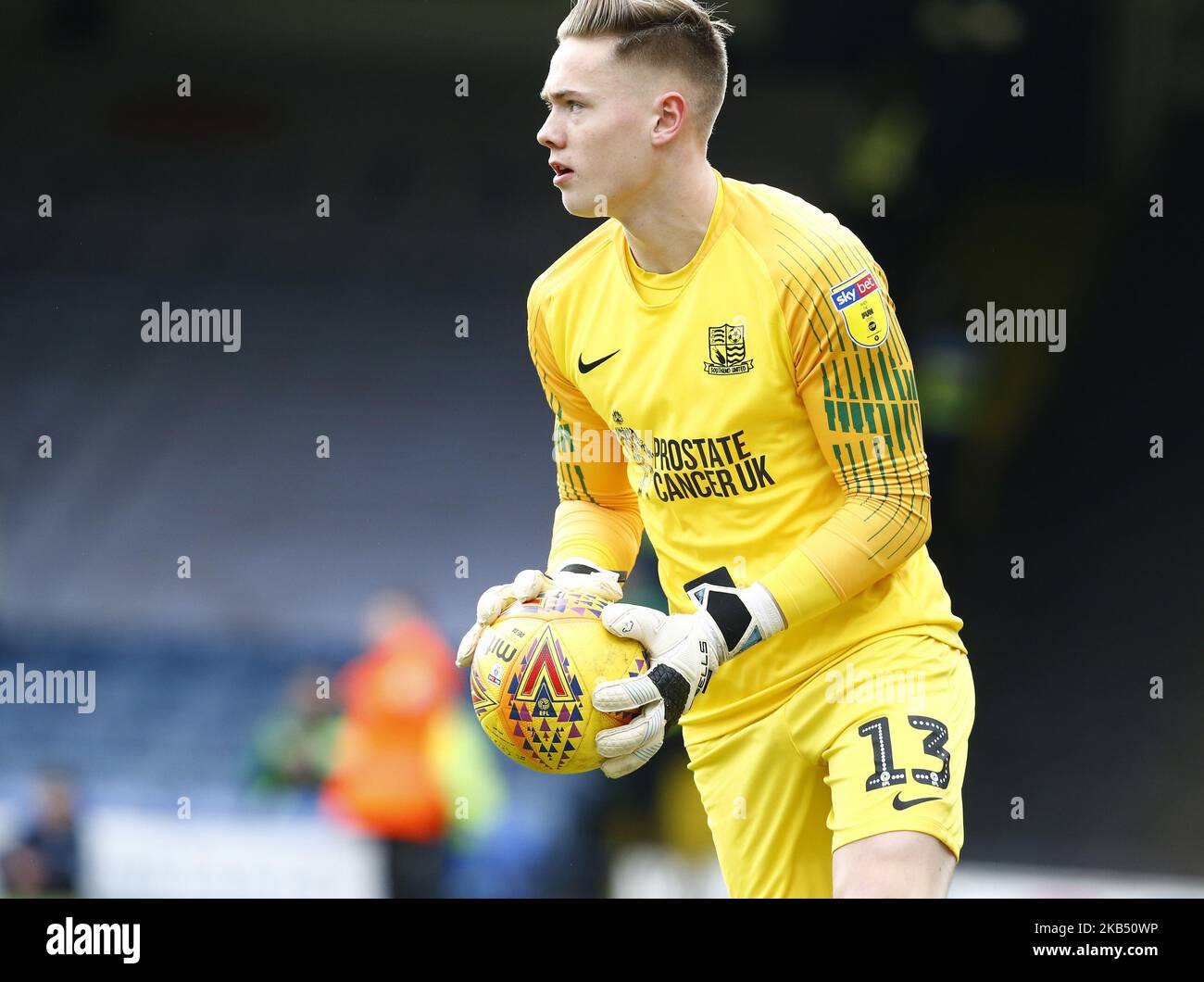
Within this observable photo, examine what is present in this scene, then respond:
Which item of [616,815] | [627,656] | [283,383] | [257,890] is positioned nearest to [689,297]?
[627,656]

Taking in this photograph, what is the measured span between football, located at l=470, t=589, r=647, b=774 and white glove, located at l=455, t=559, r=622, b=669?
64 mm

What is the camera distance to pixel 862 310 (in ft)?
12.2

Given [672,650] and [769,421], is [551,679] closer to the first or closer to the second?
[672,650]

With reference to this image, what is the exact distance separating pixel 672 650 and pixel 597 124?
1.31 meters

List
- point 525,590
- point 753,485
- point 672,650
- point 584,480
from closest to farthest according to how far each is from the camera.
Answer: point 672,650 → point 525,590 → point 753,485 → point 584,480

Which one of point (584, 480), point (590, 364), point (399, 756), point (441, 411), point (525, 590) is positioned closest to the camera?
point (525, 590)

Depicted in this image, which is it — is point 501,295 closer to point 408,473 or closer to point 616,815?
point 408,473

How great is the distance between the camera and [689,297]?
3.92 meters

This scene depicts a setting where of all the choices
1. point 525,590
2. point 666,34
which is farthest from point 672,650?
point 666,34

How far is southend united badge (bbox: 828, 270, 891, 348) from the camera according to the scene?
3709 millimetres

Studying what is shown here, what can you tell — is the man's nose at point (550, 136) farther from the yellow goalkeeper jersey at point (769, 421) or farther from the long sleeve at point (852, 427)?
the long sleeve at point (852, 427)

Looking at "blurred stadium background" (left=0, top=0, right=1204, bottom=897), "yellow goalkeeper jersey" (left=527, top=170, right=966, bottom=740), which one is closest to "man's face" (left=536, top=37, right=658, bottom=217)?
"yellow goalkeeper jersey" (left=527, top=170, right=966, bottom=740)

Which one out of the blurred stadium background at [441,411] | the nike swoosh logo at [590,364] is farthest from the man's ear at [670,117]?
the blurred stadium background at [441,411]

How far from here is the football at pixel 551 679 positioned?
3.60m
